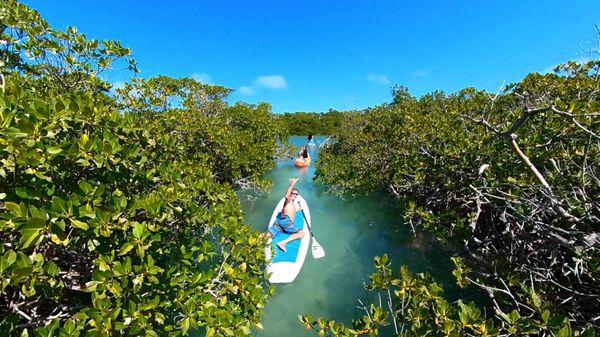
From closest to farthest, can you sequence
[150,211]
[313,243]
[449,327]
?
[449,327], [150,211], [313,243]

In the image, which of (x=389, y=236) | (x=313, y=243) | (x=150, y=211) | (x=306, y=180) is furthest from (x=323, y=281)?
(x=306, y=180)

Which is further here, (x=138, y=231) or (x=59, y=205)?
(x=138, y=231)

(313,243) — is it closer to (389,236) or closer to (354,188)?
(389,236)

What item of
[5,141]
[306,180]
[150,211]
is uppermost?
[306,180]

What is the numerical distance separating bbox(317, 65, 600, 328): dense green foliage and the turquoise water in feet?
5.15

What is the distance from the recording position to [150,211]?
2500mm

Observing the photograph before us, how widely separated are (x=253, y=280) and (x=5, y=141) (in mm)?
2395

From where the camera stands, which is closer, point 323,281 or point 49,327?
point 49,327

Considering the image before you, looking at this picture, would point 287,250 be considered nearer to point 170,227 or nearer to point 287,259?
point 287,259

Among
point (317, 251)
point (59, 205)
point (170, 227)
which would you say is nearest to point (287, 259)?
point (317, 251)

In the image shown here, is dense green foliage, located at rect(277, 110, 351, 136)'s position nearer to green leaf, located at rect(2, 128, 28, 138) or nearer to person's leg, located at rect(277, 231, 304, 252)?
person's leg, located at rect(277, 231, 304, 252)

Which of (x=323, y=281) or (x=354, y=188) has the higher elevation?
(x=354, y=188)

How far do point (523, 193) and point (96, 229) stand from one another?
490 cm

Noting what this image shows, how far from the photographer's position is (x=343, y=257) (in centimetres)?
788
